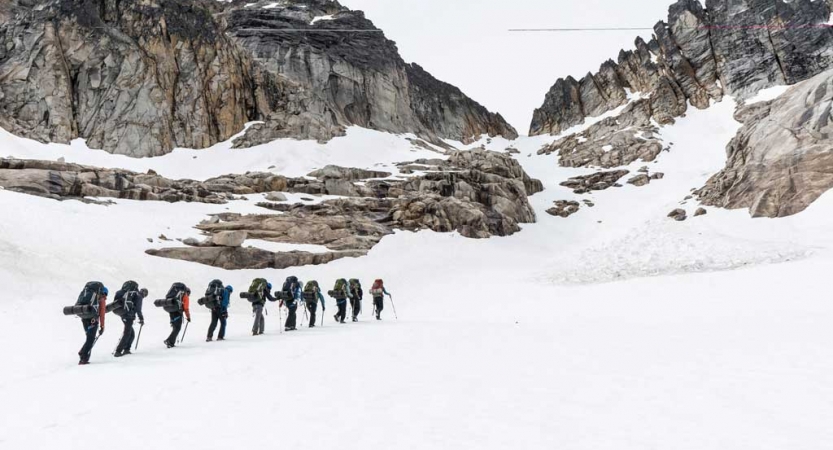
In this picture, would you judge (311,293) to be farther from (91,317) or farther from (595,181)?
(595,181)

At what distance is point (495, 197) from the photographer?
4244cm

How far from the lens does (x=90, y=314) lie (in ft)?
27.5

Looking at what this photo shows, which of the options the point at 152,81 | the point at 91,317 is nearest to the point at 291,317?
the point at 91,317

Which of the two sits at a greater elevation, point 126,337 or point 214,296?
point 214,296

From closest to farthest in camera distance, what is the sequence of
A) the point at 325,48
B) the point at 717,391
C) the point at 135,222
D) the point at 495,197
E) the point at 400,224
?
the point at 717,391 < the point at 135,222 < the point at 400,224 < the point at 495,197 < the point at 325,48

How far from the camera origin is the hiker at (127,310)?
9227mm

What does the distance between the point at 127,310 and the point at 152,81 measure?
1945 inches

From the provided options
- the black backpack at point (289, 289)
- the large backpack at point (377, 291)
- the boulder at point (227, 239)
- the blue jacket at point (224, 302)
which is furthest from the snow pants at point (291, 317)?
the boulder at point (227, 239)

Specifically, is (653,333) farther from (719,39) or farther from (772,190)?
(719,39)

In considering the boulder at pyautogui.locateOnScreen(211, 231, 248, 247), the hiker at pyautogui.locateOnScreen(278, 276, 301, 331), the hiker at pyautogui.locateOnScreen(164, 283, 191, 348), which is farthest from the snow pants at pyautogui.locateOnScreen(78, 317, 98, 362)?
the boulder at pyautogui.locateOnScreen(211, 231, 248, 247)

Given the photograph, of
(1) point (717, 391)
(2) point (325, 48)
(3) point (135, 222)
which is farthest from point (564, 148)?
(1) point (717, 391)

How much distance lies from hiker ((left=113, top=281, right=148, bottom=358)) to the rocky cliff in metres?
30.9

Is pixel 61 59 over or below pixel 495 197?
over

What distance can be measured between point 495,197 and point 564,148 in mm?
40240
